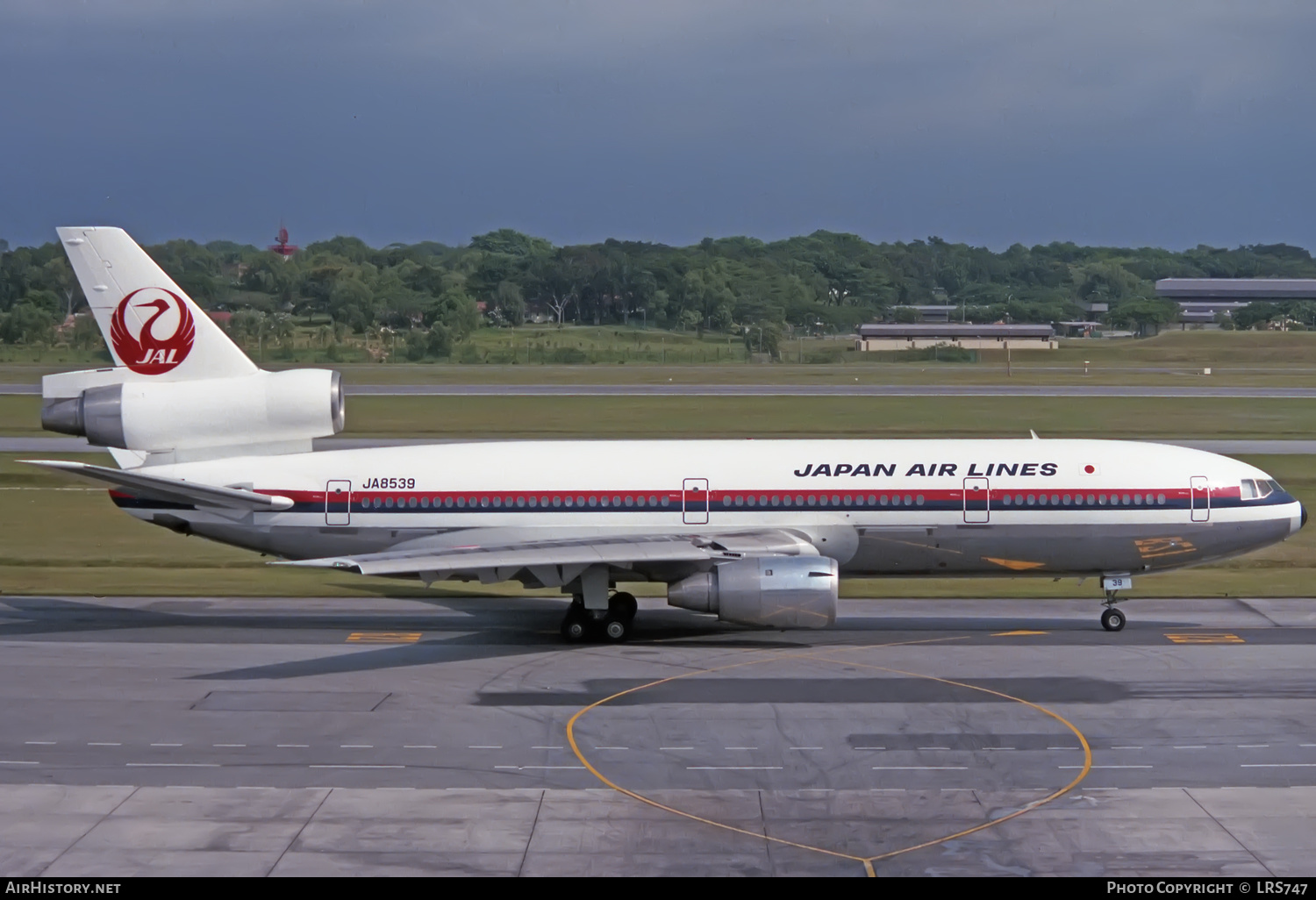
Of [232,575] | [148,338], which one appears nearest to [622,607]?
[148,338]

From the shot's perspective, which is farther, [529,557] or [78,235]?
[78,235]

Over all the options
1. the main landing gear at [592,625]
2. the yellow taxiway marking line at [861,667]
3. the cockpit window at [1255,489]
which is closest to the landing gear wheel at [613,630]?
the main landing gear at [592,625]

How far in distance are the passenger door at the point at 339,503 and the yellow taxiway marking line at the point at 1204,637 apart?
19682 mm

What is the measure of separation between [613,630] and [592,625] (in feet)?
1.68

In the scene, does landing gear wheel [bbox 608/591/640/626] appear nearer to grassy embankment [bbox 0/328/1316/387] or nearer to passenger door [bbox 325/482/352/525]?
passenger door [bbox 325/482/352/525]

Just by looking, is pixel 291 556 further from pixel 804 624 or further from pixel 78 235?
pixel 804 624

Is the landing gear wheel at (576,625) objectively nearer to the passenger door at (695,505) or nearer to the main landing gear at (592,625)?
the main landing gear at (592,625)

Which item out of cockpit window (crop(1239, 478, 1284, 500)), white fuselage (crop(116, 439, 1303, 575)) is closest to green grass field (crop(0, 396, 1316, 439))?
cockpit window (crop(1239, 478, 1284, 500))

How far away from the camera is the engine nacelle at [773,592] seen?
97.8 feet

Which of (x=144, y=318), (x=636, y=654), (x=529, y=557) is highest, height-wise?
(x=144, y=318)

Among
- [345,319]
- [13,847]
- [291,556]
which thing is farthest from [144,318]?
[345,319]

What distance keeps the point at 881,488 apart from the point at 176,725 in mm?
16691

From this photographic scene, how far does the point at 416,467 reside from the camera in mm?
34031

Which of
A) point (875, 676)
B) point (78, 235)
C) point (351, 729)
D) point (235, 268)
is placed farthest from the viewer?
point (235, 268)
